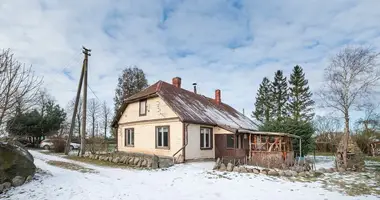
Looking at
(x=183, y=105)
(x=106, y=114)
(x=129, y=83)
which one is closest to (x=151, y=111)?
(x=183, y=105)

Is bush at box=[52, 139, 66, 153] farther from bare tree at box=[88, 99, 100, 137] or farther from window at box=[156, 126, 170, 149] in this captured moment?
bare tree at box=[88, 99, 100, 137]

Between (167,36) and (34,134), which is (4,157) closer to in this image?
(167,36)

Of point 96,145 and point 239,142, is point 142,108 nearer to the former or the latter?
point 96,145

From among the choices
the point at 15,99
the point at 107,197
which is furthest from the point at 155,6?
the point at 107,197

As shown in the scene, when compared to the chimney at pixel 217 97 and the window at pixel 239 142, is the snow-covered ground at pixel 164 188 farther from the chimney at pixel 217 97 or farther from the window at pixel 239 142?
the chimney at pixel 217 97

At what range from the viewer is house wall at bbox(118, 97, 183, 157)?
16.9 metres

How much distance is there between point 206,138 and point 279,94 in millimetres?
30639

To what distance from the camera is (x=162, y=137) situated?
1784cm

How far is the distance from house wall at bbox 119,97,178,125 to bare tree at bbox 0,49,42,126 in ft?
33.7

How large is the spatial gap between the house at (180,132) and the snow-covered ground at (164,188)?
5.29 meters

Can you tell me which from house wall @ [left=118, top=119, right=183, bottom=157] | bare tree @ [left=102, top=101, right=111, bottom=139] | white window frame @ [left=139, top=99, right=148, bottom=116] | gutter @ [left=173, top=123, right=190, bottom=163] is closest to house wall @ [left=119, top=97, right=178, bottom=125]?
white window frame @ [left=139, top=99, right=148, bottom=116]

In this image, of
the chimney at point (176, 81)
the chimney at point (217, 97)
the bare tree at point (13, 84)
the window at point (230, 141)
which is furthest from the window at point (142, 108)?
the bare tree at point (13, 84)

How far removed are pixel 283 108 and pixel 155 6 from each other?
36.5 meters

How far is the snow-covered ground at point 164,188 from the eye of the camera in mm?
7891
